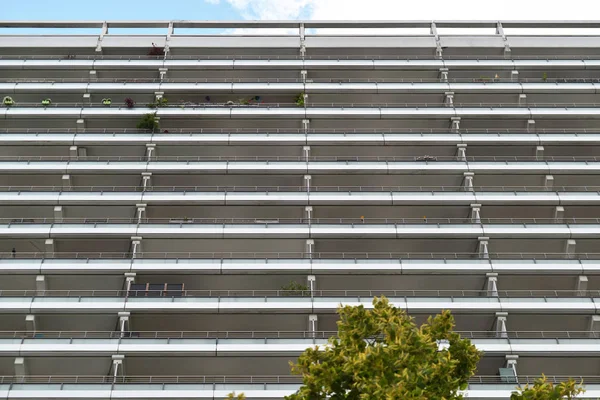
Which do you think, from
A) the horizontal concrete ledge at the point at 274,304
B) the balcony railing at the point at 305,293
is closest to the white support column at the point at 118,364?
Result: the horizontal concrete ledge at the point at 274,304

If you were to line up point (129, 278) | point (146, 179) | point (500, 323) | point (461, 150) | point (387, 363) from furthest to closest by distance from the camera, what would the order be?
point (461, 150) → point (146, 179) → point (129, 278) → point (500, 323) → point (387, 363)

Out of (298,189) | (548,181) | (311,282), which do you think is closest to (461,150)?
(548,181)

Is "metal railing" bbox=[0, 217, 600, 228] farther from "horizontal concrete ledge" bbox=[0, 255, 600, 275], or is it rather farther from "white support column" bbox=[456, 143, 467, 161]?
"white support column" bbox=[456, 143, 467, 161]

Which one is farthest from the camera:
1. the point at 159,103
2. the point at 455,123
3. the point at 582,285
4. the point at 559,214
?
the point at 159,103

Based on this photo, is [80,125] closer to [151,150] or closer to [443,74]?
[151,150]

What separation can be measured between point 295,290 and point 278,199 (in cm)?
757

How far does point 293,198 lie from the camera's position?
48.6 metres

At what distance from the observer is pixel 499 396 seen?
3869 cm

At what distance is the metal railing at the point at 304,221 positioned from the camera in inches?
1861

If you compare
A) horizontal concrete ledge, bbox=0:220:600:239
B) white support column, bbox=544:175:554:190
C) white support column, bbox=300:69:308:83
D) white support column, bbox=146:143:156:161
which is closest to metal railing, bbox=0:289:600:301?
horizontal concrete ledge, bbox=0:220:600:239

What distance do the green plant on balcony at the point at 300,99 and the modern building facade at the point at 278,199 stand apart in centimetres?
33

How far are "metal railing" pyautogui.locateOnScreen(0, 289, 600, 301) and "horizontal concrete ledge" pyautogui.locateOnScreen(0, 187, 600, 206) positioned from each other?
21.5 ft

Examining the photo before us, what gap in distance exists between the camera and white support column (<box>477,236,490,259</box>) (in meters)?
46.1

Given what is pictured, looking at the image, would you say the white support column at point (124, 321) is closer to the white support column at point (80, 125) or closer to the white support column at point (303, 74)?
the white support column at point (80, 125)
